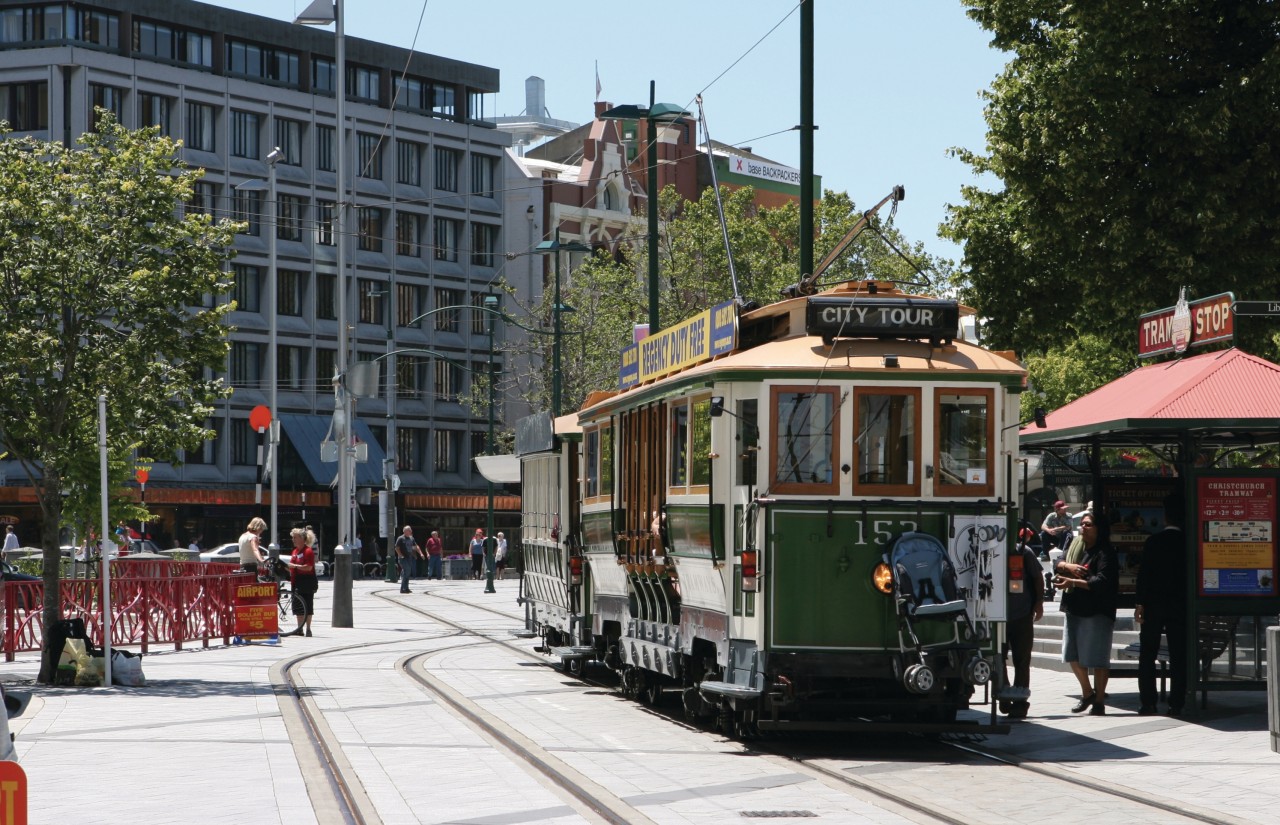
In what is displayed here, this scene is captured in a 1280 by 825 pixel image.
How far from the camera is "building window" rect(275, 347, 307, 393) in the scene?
7181 centimetres

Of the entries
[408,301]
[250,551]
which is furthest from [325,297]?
[250,551]

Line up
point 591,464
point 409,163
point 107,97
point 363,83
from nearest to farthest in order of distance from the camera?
point 591,464 → point 107,97 → point 363,83 → point 409,163

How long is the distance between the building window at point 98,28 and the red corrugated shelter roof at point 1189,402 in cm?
5421

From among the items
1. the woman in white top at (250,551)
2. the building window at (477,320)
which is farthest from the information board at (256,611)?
the building window at (477,320)

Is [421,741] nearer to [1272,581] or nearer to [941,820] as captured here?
[941,820]

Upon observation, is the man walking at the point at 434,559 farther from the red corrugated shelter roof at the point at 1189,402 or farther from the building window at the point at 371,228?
the red corrugated shelter roof at the point at 1189,402

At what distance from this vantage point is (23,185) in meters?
19.2

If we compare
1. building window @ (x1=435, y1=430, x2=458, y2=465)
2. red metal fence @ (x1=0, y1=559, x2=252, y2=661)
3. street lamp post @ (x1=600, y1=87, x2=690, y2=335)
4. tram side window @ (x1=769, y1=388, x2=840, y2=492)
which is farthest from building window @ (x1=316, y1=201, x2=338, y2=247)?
tram side window @ (x1=769, y1=388, x2=840, y2=492)

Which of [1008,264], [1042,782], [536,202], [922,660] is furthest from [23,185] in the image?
[536,202]

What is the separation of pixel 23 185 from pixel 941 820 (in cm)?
1297

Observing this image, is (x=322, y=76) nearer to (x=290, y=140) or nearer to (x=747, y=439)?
(x=290, y=140)

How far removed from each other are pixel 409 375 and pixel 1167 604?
208 ft

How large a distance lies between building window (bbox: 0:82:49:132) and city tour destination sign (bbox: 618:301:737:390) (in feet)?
166

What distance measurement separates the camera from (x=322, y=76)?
7425cm
